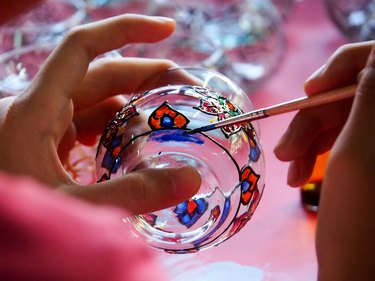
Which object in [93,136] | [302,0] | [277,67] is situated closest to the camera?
[93,136]

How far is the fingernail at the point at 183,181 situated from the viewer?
462mm

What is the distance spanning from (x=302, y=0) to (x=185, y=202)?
62cm

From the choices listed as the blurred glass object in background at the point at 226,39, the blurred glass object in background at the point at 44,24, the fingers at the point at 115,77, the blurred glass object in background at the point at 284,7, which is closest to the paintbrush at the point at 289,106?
the fingers at the point at 115,77

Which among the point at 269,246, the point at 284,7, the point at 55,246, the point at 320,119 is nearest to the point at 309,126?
the point at 320,119

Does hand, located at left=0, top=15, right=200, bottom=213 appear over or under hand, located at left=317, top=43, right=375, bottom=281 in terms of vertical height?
over

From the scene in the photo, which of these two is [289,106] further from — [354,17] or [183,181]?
[354,17]

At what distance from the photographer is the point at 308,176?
0.60m

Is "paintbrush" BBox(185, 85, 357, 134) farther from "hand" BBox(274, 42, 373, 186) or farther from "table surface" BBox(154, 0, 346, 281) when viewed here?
"table surface" BBox(154, 0, 346, 281)

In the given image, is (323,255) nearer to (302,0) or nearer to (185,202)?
(185,202)

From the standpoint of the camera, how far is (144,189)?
0.46 metres

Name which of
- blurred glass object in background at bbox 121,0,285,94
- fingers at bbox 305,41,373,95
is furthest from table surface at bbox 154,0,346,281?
fingers at bbox 305,41,373,95

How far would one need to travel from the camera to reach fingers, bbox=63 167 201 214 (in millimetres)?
458

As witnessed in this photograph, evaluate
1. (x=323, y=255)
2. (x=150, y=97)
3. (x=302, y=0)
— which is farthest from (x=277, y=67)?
(x=323, y=255)

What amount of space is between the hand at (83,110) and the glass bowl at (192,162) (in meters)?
0.04
